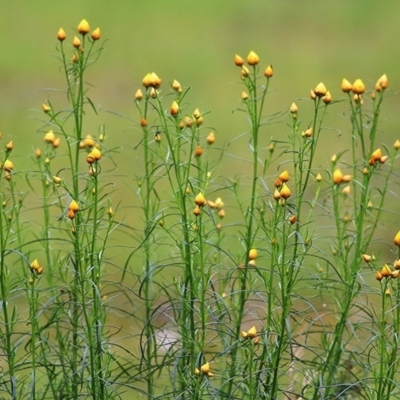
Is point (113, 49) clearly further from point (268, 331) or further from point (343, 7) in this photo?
point (268, 331)

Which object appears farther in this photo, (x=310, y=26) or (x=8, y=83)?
(x=310, y=26)

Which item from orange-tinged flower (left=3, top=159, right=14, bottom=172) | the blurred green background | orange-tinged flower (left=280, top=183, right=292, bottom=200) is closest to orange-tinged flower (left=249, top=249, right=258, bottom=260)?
orange-tinged flower (left=280, top=183, right=292, bottom=200)

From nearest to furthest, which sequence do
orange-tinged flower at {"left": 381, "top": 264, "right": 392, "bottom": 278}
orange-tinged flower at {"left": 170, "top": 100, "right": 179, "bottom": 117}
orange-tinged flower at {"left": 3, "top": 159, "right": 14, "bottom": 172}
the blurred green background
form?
orange-tinged flower at {"left": 381, "top": 264, "right": 392, "bottom": 278} → orange-tinged flower at {"left": 170, "top": 100, "right": 179, "bottom": 117} → orange-tinged flower at {"left": 3, "top": 159, "right": 14, "bottom": 172} → the blurred green background

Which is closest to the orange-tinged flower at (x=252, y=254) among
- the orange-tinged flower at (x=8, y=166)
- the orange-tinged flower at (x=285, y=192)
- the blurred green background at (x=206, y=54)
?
the orange-tinged flower at (x=285, y=192)

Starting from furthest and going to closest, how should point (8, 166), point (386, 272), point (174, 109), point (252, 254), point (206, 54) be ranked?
point (206, 54) < point (252, 254) < point (8, 166) < point (174, 109) < point (386, 272)

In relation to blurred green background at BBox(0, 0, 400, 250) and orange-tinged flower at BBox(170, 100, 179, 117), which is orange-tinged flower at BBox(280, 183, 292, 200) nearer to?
orange-tinged flower at BBox(170, 100, 179, 117)

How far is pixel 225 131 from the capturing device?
6824 mm

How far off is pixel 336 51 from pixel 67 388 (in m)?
5.39

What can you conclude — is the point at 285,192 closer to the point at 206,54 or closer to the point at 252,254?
the point at 252,254

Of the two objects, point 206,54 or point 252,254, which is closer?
point 252,254

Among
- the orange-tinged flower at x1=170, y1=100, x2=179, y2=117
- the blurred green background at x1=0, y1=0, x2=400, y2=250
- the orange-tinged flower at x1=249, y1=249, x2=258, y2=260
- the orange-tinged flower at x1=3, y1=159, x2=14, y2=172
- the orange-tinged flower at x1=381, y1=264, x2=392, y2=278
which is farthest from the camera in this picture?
the blurred green background at x1=0, y1=0, x2=400, y2=250

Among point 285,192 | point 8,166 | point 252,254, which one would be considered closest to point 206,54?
point 252,254

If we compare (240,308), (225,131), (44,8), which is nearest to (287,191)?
(240,308)

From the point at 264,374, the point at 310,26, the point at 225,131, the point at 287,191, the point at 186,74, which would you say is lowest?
the point at 264,374
